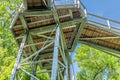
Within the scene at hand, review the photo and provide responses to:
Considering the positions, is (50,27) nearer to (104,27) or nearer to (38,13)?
(38,13)

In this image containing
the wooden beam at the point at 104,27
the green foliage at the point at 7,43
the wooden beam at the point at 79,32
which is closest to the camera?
the wooden beam at the point at 79,32

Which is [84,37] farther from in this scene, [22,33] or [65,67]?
[22,33]

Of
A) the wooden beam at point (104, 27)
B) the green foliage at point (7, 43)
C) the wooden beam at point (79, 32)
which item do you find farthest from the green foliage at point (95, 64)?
the wooden beam at point (104, 27)

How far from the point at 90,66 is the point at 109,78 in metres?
2.11

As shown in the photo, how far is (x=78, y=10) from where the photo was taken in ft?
38.9

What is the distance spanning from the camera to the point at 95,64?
24.3 metres

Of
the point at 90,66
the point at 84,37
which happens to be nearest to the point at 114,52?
the point at 84,37

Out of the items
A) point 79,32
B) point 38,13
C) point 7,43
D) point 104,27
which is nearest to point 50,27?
point 38,13

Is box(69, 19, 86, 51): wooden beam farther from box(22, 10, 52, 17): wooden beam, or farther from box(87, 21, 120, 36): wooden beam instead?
box(22, 10, 52, 17): wooden beam

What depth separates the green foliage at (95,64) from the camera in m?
24.1

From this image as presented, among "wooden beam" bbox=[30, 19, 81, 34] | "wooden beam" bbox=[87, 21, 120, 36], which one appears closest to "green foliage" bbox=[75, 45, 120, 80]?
"wooden beam" bbox=[87, 21, 120, 36]

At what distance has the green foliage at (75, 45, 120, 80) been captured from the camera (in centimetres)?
2406

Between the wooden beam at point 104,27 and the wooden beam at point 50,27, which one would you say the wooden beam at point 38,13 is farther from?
the wooden beam at point 104,27

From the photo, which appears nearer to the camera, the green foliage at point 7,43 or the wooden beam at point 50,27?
the wooden beam at point 50,27
